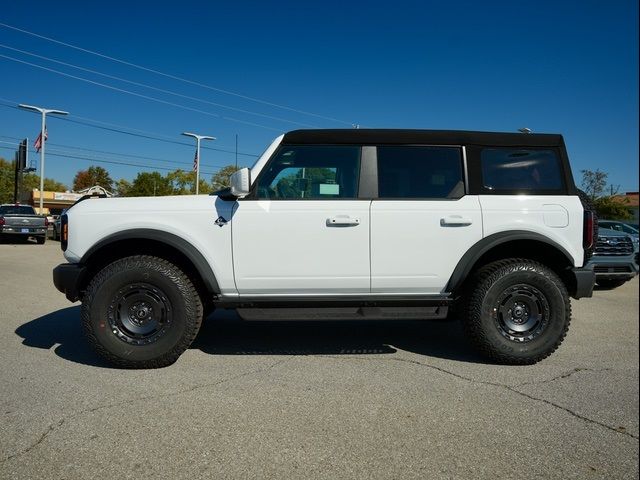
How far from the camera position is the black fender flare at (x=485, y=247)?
3832mm

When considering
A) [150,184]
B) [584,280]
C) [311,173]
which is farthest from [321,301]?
[150,184]

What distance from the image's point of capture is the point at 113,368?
3793 millimetres

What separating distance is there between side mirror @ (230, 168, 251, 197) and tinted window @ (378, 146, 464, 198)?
113 cm

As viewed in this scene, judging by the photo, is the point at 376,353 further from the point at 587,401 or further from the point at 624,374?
the point at 624,374

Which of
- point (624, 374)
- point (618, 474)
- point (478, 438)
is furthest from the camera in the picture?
point (624, 374)

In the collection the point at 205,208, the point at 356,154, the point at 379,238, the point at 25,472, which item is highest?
the point at 356,154

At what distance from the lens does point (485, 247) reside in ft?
12.6

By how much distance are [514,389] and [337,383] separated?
1.30 m

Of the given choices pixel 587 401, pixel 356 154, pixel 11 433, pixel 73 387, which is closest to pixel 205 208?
pixel 356 154

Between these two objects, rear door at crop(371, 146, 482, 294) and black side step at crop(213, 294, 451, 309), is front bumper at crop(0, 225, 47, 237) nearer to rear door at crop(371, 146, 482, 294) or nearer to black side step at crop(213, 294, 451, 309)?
black side step at crop(213, 294, 451, 309)

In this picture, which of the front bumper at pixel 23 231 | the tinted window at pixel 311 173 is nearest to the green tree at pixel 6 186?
the front bumper at pixel 23 231

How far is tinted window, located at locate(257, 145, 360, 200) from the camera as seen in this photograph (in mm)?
3967

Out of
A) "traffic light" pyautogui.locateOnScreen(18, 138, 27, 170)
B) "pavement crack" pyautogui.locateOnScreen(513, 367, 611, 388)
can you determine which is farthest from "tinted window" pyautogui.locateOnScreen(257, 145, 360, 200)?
"traffic light" pyautogui.locateOnScreen(18, 138, 27, 170)

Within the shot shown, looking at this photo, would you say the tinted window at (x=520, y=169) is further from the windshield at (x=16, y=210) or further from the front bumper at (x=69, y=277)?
the windshield at (x=16, y=210)
